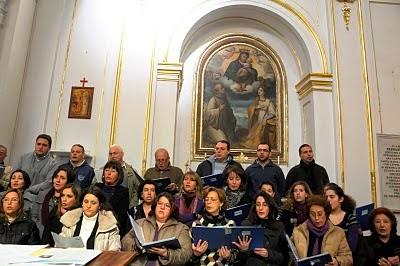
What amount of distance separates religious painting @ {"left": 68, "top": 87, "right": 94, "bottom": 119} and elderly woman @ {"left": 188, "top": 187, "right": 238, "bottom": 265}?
3.85 meters

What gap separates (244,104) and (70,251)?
5.75 m

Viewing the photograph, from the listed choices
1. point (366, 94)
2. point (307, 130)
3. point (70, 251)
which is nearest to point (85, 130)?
point (307, 130)

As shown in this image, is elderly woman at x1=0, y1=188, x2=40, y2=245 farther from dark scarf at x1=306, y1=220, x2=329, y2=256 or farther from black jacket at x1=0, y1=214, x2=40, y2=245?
dark scarf at x1=306, y1=220, x2=329, y2=256

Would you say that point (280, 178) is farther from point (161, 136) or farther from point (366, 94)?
point (366, 94)

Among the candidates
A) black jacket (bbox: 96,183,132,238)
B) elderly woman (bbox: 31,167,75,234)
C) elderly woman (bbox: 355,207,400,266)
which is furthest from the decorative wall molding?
elderly woman (bbox: 355,207,400,266)

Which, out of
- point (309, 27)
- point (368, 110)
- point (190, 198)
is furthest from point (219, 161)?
point (309, 27)

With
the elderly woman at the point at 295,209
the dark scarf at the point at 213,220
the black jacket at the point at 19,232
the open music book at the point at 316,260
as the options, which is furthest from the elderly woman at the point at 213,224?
the black jacket at the point at 19,232

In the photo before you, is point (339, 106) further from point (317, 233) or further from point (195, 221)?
point (195, 221)

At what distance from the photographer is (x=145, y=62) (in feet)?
22.5

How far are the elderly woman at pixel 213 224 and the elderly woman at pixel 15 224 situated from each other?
4.50 feet

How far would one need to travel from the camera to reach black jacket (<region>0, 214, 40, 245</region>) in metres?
3.08

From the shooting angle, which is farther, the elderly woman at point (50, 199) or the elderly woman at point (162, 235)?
the elderly woman at point (50, 199)

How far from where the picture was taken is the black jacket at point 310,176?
5.05 metres

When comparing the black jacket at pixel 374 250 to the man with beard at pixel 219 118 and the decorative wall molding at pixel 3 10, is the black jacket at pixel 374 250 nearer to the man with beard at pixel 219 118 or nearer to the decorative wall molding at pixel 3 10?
the man with beard at pixel 219 118
